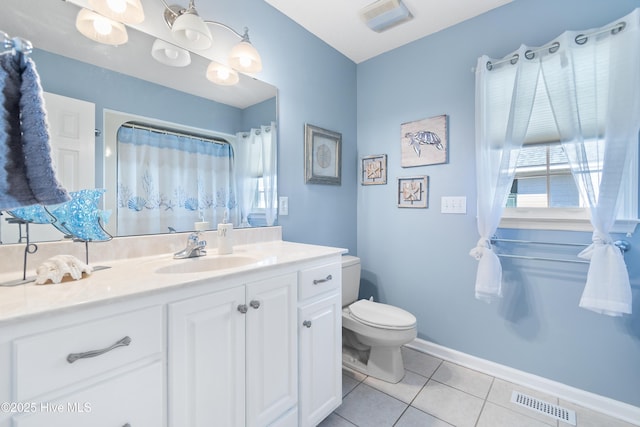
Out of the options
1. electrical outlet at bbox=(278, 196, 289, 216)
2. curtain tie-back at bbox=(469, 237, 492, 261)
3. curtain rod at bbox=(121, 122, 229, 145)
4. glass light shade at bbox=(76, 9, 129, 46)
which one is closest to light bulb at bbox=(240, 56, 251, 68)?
curtain rod at bbox=(121, 122, 229, 145)

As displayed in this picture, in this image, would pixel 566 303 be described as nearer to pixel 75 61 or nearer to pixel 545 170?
pixel 545 170

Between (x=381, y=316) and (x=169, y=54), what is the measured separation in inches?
76.8

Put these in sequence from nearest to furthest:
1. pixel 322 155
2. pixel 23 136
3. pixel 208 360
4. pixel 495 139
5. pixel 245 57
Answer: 1. pixel 23 136
2. pixel 208 360
3. pixel 245 57
4. pixel 495 139
5. pixel 322 155

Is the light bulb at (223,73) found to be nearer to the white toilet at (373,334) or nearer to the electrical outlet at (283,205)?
the electrical outlet at (283,205)

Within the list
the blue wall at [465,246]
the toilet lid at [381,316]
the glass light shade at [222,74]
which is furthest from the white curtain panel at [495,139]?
the glass light shade at [222,74]

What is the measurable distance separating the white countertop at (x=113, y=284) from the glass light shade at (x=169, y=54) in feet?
3.21

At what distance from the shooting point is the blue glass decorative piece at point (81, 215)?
101 centimetres

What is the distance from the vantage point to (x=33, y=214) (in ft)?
3.04

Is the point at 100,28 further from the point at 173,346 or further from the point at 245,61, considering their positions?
the point at 173,346

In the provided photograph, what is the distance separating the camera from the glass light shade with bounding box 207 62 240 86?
1.56 meters

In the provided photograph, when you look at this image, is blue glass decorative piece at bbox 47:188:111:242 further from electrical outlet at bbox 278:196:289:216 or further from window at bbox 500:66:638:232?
window at bbox 500:66:638:232

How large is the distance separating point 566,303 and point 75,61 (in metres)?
2.79

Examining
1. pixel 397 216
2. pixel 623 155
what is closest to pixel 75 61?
pixel 397 216

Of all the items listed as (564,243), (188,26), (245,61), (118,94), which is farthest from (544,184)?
(118,94)
